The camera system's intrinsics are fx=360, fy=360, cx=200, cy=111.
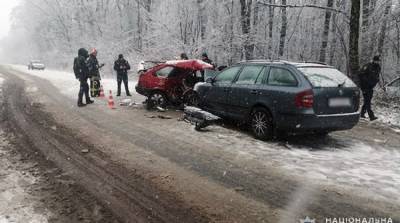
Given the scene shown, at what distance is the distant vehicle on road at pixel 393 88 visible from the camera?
13.6 m

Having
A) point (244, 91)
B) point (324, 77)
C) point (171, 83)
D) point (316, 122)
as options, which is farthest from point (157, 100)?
point (316, 122)

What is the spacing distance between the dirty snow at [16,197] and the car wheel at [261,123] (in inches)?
184

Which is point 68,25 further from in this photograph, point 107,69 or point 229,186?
point 229,186

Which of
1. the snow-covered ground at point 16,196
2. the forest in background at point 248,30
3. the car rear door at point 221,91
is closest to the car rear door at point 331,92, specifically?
the car rear door at point 221,91

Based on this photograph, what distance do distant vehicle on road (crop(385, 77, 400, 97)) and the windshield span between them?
718 centimetres

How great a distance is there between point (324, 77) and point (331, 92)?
40 centimetres

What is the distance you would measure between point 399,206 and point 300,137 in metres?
3.77

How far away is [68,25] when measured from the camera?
43438 mm

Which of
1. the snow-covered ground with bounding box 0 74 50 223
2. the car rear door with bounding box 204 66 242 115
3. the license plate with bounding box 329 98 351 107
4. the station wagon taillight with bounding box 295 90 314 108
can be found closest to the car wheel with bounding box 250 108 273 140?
the station wagon taillight with bounding box 295 90 314 108

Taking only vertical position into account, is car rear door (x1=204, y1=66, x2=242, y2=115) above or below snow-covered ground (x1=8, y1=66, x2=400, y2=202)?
above

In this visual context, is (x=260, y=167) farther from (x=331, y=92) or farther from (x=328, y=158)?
(x=331, y=92)

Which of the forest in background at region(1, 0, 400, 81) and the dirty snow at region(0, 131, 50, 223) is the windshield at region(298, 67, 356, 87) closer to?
the dirty snow at region(0, 131, 50, 223)

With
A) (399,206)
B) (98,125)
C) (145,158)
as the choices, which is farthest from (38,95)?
(399,206)

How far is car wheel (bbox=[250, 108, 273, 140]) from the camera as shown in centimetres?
783
